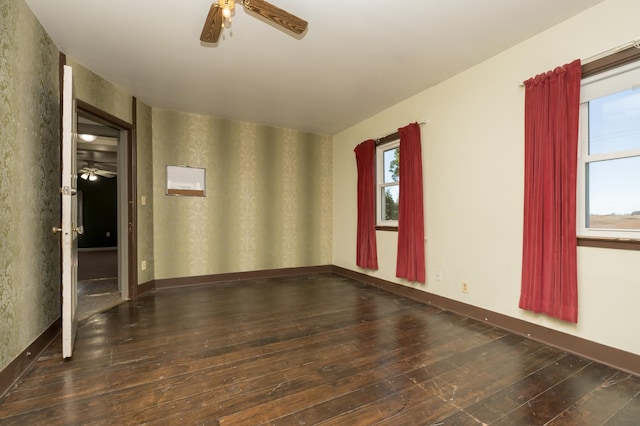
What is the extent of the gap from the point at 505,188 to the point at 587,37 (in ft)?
3.82

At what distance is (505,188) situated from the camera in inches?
98.3

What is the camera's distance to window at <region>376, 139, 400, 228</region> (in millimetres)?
3938

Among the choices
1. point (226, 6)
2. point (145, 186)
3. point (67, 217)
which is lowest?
point (67, 217)

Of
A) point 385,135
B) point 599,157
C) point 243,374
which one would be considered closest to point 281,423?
point 243,374

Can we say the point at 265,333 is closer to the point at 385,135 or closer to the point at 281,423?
the point at 281,423

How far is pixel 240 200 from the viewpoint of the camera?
446 cm

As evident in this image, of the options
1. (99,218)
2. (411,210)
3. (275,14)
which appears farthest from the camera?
(99,218)

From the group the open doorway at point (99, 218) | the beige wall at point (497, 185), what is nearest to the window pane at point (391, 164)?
the beige wall at point (497, 185)

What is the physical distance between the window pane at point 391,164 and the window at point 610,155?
199 centimetres

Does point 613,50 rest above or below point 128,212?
above

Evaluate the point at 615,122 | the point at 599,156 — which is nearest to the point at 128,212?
the point at 599,156

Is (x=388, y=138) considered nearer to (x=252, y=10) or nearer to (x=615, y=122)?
(x=615, y=122)

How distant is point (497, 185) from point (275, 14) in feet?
7.42

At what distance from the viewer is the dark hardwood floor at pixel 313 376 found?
1420 millimetres
